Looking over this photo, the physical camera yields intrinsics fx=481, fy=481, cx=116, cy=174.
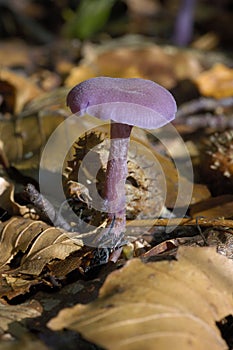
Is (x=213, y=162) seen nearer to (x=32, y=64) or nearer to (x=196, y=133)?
(x=196, y=133)

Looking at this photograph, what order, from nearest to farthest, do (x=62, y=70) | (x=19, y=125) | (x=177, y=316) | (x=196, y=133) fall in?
(x=177, y=316) < (x=19, y=125) < (x=196, y=133) < (x=62, y=70)

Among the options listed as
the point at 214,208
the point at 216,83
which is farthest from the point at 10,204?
the point at 216,83

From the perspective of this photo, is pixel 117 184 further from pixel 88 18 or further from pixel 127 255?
pixel 88 18

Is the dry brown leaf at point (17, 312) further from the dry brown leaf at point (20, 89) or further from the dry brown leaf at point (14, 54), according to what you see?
the dry brown leaf at point (14, 54)

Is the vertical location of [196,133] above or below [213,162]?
below

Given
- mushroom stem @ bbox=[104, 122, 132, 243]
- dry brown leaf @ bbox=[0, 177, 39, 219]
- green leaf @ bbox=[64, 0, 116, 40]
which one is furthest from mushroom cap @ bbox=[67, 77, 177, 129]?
green leaf @ bbox=[64, 0, 116, 40]

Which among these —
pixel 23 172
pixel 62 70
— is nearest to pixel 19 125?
pixel 23 172

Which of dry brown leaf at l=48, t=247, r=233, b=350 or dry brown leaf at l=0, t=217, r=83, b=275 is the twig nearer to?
dry brown leaf at l=0, t=217, r=83, b=275
